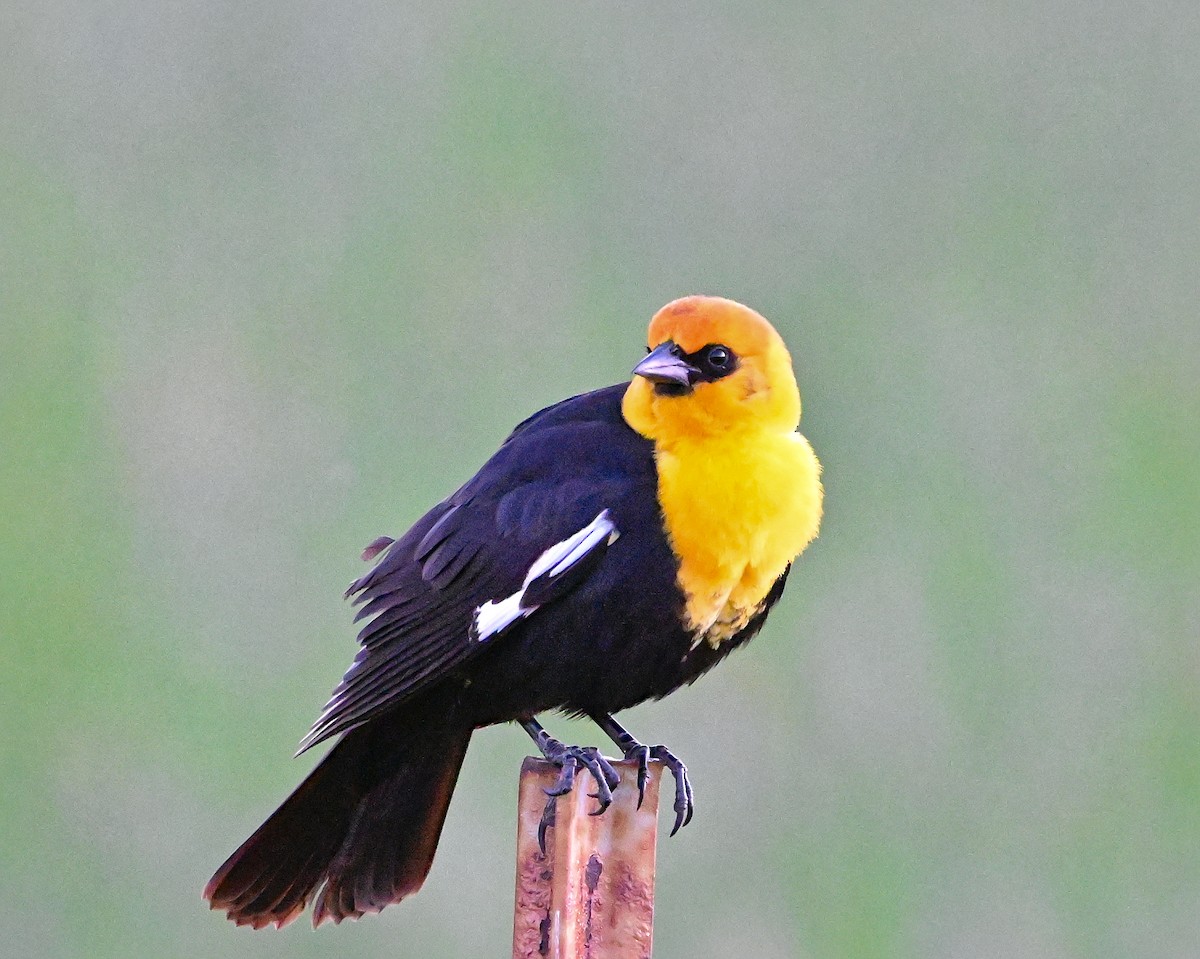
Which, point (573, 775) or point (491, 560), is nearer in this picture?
point (573, 775)

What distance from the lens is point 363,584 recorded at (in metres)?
2.95

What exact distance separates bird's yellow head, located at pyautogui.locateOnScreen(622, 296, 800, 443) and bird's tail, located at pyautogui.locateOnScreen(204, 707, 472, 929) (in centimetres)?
59

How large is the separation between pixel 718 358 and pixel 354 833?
95 centimetres

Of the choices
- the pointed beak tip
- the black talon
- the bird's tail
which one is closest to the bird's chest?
the pointed beak tip

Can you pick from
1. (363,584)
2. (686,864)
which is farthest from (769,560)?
(686,864)

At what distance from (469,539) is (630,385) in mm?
374

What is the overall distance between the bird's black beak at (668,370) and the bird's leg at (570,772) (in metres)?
0.57

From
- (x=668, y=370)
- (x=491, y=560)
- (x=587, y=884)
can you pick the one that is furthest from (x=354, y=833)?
(x=668, y=370)

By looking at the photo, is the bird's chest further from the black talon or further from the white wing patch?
the black talon

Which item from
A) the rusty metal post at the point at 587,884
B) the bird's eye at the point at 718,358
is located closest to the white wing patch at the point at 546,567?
the bird's eye at the point at 718,358

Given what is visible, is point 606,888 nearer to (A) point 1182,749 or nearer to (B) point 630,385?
(B) point 630,385

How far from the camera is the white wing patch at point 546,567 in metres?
2.76

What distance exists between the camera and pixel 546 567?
2.78 meters

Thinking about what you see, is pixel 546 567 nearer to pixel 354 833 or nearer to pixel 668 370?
pixel 668 370
